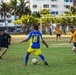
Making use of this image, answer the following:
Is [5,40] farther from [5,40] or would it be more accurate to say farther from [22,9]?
[22,9]

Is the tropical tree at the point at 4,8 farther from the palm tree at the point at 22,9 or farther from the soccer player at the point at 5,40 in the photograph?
the soccer player at the point at 5,40

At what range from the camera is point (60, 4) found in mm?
120188

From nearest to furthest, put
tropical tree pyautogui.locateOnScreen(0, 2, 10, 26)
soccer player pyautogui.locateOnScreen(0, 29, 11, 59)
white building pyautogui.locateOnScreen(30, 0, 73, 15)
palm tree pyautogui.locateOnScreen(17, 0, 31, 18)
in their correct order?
soccer player pyautogui.locateOnScreen(0, 29, 11, 59)
tropical tree pyautogui.locateOnScreen(0, 2, 10, 26)
palm tree pyautogui.locateOnScreen(17, 0, 31, 18)
white building pyautogui.locateOnScreen(30, 0, 73, 15)

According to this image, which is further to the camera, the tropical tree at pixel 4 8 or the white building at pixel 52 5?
the white building at pixel 52 5

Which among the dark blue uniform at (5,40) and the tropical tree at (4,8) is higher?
the dark blue uniform at (5,40)

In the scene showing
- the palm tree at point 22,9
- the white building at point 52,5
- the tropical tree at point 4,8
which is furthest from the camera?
the white building at point 52,5

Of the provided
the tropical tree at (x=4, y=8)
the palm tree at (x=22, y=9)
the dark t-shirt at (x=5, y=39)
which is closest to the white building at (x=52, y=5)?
the palm tree at (x=22, y=9)

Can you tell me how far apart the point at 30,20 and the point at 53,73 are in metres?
69.6

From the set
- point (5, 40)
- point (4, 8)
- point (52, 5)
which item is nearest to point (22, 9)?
point (4, 8)

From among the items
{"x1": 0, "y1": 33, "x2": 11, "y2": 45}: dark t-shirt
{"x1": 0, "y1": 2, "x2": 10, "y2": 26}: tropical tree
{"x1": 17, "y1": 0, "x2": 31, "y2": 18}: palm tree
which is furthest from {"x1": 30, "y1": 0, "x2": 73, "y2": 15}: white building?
{"x1": 0, "y1": 33, "x2": 11, "y2": 45}: dark t-shirt

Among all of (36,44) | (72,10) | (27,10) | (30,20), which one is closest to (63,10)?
(27,10)

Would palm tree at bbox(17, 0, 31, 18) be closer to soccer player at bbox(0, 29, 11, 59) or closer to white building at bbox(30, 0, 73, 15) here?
white building at bbox(30, 0, 73, 15)

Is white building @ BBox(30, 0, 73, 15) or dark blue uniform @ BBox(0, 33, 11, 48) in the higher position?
dark blue uniform @ BBox(0, 33, 11, 48)

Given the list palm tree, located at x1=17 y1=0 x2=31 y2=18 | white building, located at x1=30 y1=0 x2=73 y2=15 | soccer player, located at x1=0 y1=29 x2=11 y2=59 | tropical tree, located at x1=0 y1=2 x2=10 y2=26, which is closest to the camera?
soccer player, located at x1=0 y1=29 x2=11 y2=59
